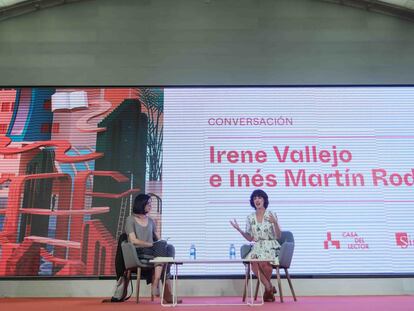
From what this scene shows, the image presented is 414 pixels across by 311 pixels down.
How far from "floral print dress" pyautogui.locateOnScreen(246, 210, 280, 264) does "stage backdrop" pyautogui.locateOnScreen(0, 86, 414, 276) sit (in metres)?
0.95

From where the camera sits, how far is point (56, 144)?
19.4 feet

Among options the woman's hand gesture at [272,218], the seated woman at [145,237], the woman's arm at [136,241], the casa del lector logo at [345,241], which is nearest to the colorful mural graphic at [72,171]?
the seated woman at [145,237]

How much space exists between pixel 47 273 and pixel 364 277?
378 cm

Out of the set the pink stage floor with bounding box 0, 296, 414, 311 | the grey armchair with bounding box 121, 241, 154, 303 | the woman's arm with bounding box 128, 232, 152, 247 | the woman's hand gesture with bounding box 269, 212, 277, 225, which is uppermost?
the woman's hand gesture with bounding box 269, 212, 277, 225

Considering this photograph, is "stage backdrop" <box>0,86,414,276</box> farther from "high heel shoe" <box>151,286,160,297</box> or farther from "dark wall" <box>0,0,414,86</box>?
"high heel shoe" <box>151,286,160,297</box>

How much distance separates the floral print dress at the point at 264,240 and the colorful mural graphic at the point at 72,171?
1449 mm

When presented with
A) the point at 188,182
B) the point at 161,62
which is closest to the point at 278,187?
the point at 188,182

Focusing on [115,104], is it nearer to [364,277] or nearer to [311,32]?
[311,32]

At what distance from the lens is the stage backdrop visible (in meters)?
5.56

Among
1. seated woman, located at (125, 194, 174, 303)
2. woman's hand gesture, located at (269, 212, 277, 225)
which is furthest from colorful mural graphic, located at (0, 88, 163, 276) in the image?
woman's hand gesture, located at (269, 212, 277, 225)

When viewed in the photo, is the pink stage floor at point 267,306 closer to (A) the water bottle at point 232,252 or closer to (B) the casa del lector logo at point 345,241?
(A) the water bottle at point 232,252

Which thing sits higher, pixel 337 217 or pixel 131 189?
pixel 131 189

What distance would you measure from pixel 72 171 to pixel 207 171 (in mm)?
1700

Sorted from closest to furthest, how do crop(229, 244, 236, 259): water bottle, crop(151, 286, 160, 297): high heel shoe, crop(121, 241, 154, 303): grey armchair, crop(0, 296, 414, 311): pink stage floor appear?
1. crop(0, 296, 414, 311): pink stage floor
2. crop(121, 241, 154, 303): grey armchair
3. crop(151, 286, 160, 297): high heel shoe
4. crop(229, 244, 236, 259): water bottle
